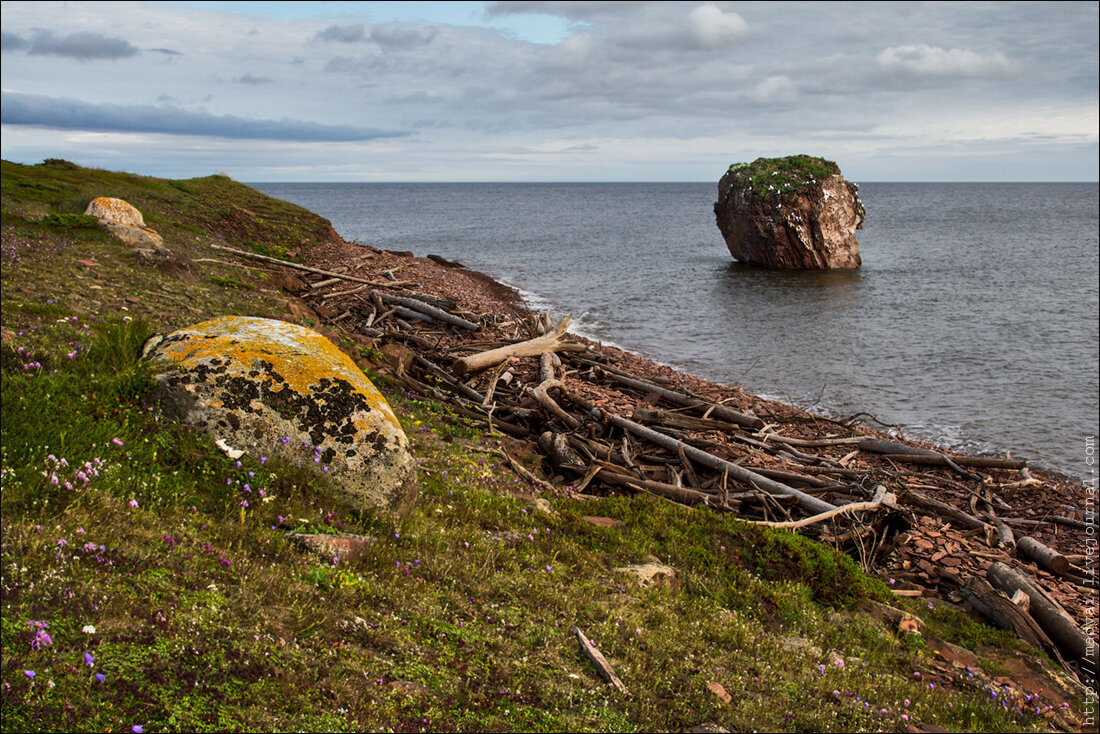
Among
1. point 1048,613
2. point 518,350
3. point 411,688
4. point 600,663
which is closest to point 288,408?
point 411,688

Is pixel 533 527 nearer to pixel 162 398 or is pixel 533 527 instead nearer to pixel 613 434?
pixel 162 398

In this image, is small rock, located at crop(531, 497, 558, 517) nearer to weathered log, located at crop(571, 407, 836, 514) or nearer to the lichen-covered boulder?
the lichen-covered boulder

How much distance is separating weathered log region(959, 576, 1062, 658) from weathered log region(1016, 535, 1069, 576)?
3.05 meters

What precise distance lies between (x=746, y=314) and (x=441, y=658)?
3727 centimetres

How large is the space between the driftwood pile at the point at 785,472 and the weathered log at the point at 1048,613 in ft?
0.06

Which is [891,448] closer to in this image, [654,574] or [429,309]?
[654,574]

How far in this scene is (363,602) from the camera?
17.9 feet

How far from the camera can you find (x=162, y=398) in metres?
6.91

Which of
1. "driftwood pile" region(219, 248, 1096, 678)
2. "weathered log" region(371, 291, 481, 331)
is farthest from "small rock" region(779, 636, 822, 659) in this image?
"weathered log" region(371, 291, 481, 331)

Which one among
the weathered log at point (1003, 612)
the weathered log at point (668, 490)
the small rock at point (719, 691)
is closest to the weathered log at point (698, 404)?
the weathered log at point (668, 490)

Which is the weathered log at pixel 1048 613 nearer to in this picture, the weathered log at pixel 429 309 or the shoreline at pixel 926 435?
the shoreline at pixel 926 435

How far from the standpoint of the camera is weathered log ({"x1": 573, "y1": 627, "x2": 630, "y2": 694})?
5219 millimetres

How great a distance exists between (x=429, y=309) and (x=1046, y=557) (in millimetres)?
17052

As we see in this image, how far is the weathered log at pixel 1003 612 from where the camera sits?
839 cm
